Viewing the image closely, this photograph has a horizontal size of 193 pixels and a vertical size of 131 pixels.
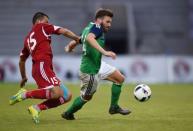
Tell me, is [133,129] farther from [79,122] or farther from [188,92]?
[188,92]

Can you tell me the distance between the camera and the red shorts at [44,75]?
33.8 feet

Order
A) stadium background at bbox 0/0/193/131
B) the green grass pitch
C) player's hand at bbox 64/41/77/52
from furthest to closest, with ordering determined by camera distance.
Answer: player's hand at bbox 64/41/77/52
stadium background at bbox 0/0/193/131
the green grass pitch

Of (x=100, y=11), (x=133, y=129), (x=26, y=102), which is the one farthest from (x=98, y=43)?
(x=26, y=102)

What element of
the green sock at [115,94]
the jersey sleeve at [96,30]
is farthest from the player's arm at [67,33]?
the green sock at [115,94]

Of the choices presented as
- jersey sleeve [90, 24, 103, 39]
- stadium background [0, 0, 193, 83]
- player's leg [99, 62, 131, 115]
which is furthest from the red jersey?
stadium background [0, 0, 193, 83]

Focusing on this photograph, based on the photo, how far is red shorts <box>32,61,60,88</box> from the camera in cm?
1031

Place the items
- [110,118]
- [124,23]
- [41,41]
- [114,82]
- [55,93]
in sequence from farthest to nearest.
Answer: [124,23], [114,82], [110,118], [41,41], [55,93]

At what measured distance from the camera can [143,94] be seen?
37.6ft

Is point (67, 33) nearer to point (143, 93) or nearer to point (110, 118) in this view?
point (110, 118)

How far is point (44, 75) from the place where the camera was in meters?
10.3

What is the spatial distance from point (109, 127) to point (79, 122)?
3.22 ft

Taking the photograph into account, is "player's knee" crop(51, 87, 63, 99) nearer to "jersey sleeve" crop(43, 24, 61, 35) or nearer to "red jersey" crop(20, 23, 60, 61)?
"red jersey" crop(20, 23, 60, 61)

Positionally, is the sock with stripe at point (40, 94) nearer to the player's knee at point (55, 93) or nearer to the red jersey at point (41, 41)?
the player's knee at point (55, 93)

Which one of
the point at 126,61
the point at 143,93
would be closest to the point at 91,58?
the point at 143,93
